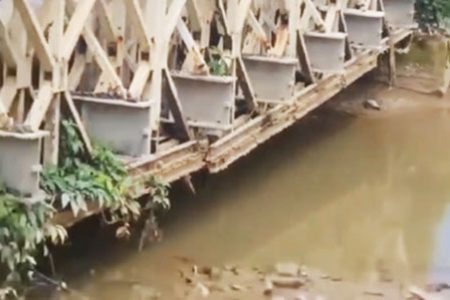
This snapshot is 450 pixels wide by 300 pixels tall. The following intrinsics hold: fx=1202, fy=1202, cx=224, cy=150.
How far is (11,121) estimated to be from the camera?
21.7ft

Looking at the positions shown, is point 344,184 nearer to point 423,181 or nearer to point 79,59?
point 423,181

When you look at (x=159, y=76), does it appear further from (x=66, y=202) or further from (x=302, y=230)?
(x=302, y=230)

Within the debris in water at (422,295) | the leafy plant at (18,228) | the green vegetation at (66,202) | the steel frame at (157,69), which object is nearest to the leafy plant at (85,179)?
the green vegetation at (66,202)

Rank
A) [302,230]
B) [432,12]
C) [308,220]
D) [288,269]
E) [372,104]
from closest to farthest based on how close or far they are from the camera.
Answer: [288,269] → [302,230] → [308,220] → [372,104] → [432,12]

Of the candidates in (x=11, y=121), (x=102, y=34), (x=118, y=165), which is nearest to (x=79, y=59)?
(x=102, y=34)

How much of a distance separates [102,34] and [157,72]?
0.48m

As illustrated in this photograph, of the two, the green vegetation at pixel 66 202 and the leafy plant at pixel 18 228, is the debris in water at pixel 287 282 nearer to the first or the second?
the green vegetation at pixel 66 202

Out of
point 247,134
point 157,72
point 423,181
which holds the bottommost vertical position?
point 423,181

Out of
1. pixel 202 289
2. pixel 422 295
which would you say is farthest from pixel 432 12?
pixel 202 289

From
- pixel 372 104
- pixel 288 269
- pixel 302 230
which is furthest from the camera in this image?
pixel 372 104

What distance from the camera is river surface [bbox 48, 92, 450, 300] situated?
8602mm

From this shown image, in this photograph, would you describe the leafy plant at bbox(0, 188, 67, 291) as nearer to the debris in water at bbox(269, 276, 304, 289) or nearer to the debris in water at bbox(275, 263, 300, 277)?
the debris in water at bbox(269, 276, 304, 289)

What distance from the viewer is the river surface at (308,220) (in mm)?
8602

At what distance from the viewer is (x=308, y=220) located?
33.7 feet
